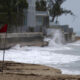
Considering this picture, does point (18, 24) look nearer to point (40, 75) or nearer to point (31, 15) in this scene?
point (31, 15)

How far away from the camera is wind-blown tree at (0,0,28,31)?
34.4 meters

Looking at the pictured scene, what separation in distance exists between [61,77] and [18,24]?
101 ft

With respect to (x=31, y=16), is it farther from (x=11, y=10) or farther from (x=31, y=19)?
(x=11, y=10)

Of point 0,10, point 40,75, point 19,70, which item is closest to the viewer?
point 40,75

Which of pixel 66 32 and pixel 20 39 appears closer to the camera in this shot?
pixel 20 39

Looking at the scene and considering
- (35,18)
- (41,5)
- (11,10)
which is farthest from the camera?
(41,5)

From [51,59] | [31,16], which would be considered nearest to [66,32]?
[31,16]

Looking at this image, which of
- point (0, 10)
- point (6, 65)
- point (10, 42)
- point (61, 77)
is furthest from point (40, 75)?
point (0, 10)

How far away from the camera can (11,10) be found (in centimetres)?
3578

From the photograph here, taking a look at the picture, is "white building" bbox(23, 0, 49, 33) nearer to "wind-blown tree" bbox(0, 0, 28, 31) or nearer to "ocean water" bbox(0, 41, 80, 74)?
"wind-blown tree" bbox(0, 0, 28, 31)

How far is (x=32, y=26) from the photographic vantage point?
127ft

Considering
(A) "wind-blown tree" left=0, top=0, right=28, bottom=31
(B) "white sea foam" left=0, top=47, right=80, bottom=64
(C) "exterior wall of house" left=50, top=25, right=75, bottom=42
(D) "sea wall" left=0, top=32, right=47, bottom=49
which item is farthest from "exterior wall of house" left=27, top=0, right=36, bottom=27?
(B) "white sea foam" left=0, top=47, right=80, bottom=64

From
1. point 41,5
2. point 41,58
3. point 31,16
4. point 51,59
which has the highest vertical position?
point 51,59

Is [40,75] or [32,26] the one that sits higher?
[40,75]
